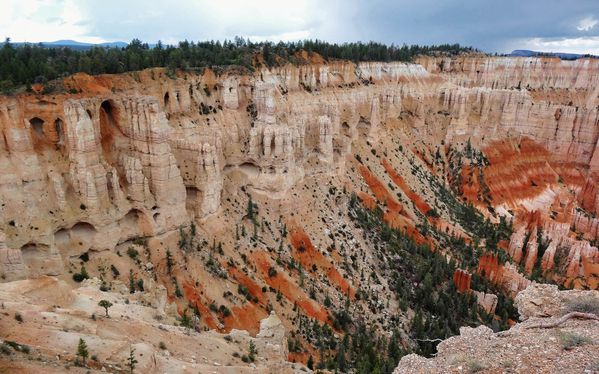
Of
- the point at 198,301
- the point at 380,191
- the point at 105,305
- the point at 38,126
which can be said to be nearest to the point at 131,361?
the point at 105,305

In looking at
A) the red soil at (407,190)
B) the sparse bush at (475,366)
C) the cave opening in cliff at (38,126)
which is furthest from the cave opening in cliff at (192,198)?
the red soil at (407,190)

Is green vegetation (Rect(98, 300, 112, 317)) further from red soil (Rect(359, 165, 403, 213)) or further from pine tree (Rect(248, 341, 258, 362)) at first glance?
red soil (Rect(359, 165, 403, 213))

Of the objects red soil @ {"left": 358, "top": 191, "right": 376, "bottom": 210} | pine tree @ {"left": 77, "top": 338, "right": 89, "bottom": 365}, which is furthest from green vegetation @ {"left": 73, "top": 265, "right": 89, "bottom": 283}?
red soil @ {"left": 358, "top": 191, "right": 376, "bottom": 210}

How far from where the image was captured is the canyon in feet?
102

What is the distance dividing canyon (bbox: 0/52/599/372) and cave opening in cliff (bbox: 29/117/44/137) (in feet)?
0.51

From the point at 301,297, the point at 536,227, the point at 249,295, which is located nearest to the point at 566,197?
the point at 536,227

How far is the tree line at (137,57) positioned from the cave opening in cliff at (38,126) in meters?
2.65

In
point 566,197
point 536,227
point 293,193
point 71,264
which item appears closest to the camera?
point 71,264

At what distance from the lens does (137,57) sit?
1850 inches

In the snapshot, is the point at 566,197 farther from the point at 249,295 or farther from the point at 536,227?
the point at 249,295

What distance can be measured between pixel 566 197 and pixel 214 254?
70.0 meters

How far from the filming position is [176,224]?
138 ft

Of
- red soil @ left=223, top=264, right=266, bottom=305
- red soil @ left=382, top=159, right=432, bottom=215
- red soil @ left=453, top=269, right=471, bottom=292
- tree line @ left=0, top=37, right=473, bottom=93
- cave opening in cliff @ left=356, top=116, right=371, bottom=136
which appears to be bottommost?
red soil @ left=453, top=269, right=471, bottom=292

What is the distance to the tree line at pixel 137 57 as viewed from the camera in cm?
3772
